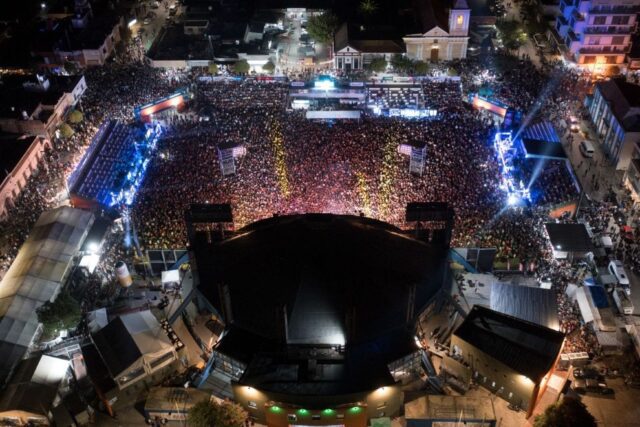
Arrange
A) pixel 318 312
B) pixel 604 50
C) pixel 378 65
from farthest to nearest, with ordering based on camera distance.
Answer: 1. pixel 378 65
2. pixel 604 50
3. pixel 318 312

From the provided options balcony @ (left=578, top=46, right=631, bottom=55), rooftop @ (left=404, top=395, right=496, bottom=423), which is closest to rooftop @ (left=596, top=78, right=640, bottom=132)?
balcony @ (left=578, top=46, right=631, bottom=55)

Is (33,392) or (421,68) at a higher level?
(421,68)

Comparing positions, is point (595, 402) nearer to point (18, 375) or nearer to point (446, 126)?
point (446, 126)

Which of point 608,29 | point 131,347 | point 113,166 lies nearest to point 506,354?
point 131,347

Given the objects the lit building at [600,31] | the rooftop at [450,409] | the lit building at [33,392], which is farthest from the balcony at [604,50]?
the lit building at [33,392]

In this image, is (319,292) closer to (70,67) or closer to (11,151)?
(11,151)
